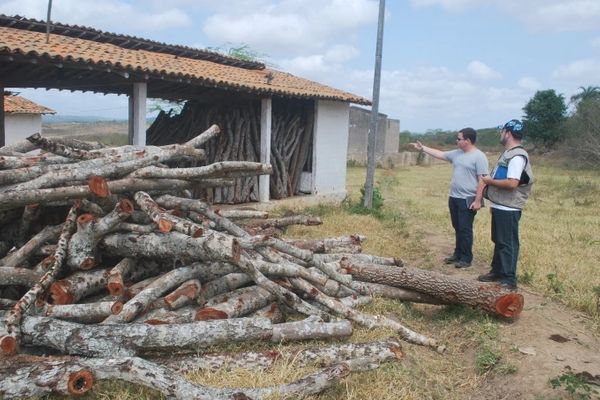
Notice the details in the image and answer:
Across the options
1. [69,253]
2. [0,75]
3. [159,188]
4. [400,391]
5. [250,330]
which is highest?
[0,75]

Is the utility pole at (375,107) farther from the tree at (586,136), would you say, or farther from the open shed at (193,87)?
the tree at (586,136)

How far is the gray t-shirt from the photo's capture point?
23.1ft

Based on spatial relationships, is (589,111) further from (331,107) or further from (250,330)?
(250,330)

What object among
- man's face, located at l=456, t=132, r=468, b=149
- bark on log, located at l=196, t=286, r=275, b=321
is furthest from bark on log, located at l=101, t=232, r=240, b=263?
man's face, located at l=456, t=132, r=468, b=149

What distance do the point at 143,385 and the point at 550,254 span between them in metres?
6.57

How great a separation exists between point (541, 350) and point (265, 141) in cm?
804

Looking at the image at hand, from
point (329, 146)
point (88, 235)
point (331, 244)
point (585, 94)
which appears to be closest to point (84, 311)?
point (88, 235)

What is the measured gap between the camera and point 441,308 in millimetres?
5961

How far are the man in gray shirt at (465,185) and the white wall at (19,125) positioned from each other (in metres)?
19.6

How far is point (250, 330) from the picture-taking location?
4.09 meters

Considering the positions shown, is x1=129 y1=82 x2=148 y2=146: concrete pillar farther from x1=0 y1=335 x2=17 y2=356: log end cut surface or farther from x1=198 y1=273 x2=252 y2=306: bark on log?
x1=0 y1=335 x2=17 y2=356: log end cut surface

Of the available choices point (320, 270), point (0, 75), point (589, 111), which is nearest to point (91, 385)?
point (320, 270)

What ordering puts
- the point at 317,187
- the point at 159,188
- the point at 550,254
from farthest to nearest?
the point at 317,187
the point at 550,254
the point at 159,188

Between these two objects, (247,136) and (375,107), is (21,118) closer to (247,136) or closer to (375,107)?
(247,136)
